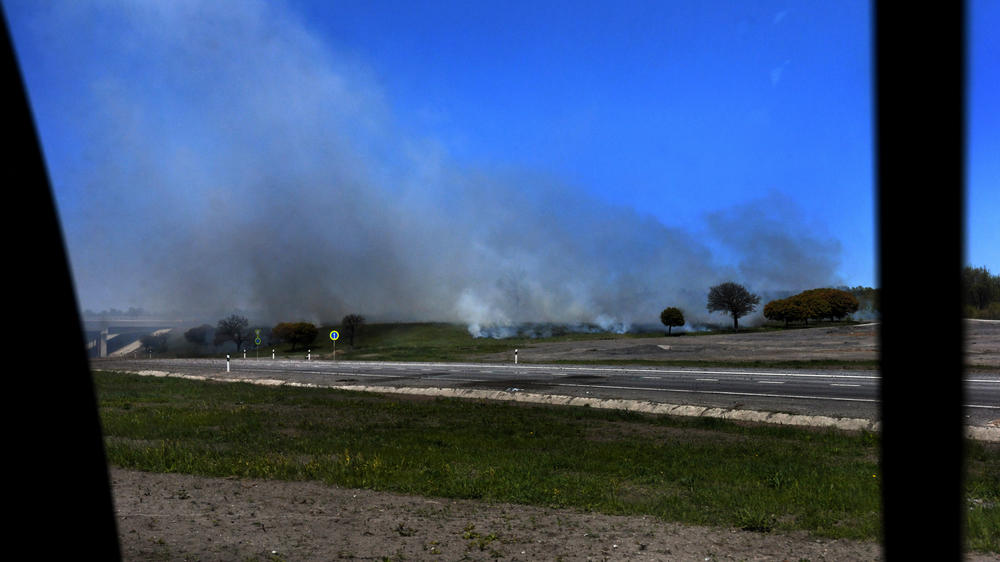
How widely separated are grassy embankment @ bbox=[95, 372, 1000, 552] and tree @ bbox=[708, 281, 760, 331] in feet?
250

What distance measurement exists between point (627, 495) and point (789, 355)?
144 ft

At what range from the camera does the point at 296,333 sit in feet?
308

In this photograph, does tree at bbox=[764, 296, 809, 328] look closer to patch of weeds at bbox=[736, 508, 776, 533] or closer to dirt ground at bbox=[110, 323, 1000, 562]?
patch of weeds at bbox=[736, 508, 776, 533]

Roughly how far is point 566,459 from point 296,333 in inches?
3395

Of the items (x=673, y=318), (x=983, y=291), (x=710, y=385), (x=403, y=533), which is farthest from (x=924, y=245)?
(x=983, y=291)

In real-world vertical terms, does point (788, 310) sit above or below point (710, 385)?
above

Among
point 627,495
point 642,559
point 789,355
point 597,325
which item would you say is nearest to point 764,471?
point 627,495

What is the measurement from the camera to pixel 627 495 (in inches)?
374

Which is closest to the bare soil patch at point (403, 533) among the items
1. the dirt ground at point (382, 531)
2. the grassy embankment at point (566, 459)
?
the dirt ground at point (382, 531)

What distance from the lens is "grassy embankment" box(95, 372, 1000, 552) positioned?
8.79 m

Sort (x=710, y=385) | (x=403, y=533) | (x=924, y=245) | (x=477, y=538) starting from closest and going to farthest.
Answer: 1. (x=924, y=245)
2. (x=477, y=538)
3. (x=403, y=533)
4. (x=710, y=385)

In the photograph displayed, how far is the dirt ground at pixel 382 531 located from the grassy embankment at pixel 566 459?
46 cm

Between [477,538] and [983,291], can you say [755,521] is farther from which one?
[983,291]

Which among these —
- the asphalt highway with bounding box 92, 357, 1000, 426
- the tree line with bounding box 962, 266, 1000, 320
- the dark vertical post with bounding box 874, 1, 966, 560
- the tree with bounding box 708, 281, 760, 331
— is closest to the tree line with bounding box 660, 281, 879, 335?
the tree with bounding box 708, 281, 760, 331
